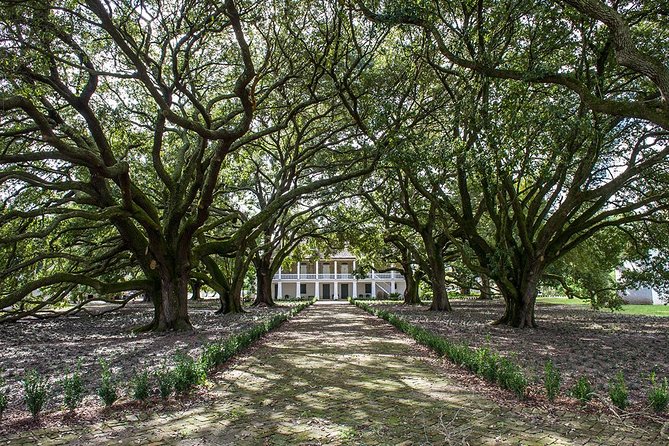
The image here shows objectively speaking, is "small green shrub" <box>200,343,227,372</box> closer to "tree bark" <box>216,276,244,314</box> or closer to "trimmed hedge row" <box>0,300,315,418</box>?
"trimmed hedge row" <box>0,300,315,418</box>

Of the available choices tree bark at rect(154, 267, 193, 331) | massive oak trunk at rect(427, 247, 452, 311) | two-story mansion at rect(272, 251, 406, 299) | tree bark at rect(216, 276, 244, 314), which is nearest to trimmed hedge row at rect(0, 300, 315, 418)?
tree bark at rect(154, 267, 193, 331)

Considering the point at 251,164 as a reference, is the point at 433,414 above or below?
below

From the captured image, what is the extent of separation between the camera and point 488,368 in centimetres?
644

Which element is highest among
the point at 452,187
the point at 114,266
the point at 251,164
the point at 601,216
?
the point at 251,164

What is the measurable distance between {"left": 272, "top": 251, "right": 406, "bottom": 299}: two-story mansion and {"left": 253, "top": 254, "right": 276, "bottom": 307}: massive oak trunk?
84.8 ft

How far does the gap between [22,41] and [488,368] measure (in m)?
10.3

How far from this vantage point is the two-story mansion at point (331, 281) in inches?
2196

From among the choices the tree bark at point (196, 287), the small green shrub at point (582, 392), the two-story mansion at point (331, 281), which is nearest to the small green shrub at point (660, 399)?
the small green shrub at point (582, 392)

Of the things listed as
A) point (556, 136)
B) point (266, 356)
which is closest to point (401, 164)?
point (556, 136)

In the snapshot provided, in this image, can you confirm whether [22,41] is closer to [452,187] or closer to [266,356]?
[266,356]

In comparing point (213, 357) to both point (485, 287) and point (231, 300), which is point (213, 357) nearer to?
point (485, 287)

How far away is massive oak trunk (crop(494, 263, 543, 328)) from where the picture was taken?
13630mm

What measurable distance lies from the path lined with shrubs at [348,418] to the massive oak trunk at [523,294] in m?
7.21

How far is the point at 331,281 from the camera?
56.0 m
